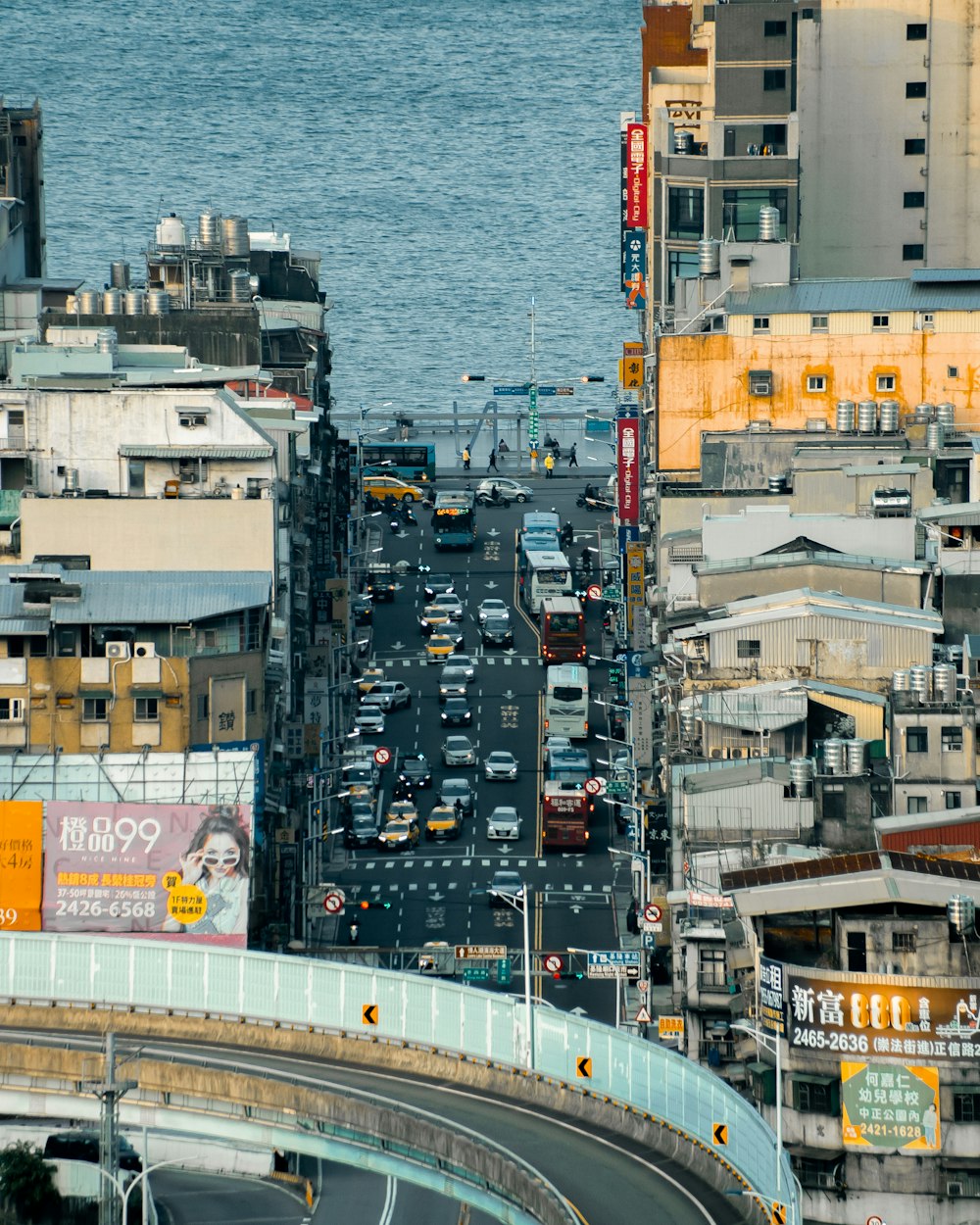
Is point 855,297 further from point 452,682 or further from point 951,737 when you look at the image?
point 951,737

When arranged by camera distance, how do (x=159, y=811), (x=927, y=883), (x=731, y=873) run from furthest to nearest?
(x=159, y=811), (x=731, y=873), (x=927, y=883)

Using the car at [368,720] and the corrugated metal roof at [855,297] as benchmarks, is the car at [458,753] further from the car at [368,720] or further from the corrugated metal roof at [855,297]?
the corrugated metal roof at [855,297]

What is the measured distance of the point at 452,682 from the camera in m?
169

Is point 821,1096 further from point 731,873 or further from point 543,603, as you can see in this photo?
point 543,603

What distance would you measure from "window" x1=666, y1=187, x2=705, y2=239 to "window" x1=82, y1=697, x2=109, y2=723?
206ft

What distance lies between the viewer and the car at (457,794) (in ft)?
491

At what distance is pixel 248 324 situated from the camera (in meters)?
170

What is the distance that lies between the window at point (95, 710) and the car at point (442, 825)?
29.5 m

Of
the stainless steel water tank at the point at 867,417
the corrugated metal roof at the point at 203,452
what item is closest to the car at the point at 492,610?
the stainless steel water tank at the point at 867,417

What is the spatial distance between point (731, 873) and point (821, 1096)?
9.91m

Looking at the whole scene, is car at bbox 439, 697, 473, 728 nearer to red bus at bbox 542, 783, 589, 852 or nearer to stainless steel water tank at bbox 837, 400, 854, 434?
red bus at bbox 542, 783, 589, 852


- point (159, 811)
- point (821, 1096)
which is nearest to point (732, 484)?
point (159, 811)

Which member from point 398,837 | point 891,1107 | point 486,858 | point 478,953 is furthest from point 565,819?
point 891,1107

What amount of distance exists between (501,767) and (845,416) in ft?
68.3
